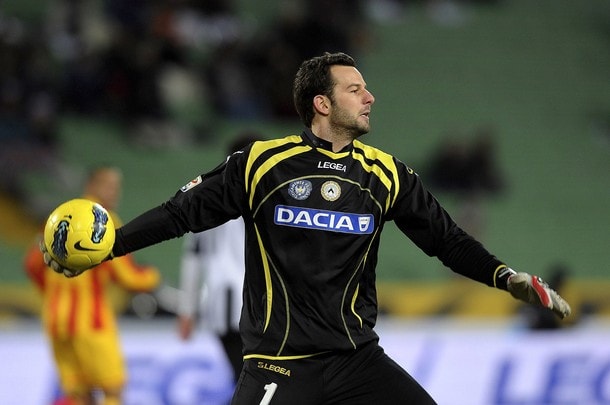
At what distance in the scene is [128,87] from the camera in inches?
488

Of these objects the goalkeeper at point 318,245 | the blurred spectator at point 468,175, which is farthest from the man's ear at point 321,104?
the blurred spectator at point 468,175

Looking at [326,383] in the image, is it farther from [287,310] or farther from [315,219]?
[315,219]

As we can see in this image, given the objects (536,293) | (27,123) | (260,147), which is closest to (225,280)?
(260,147)

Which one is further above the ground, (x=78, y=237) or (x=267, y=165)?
(x=267, y=165)

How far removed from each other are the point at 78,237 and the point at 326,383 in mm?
1045

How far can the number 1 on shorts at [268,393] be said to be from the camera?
4.03 meters

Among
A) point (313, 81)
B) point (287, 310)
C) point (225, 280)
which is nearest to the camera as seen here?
point (287, 310)

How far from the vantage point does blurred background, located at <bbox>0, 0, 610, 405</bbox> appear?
35.4 ft

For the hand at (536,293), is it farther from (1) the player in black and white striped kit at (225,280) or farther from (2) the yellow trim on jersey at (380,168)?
(1) the player in black and white striped kit at (225,280)

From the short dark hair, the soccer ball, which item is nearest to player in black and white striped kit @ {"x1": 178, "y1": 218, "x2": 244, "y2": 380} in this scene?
the short dark hair

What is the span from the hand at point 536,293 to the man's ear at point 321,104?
0.96 m

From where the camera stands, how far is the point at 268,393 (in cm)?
404

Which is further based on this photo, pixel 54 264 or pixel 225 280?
pixel 225 280

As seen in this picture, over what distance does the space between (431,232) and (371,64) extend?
10.2 meters
